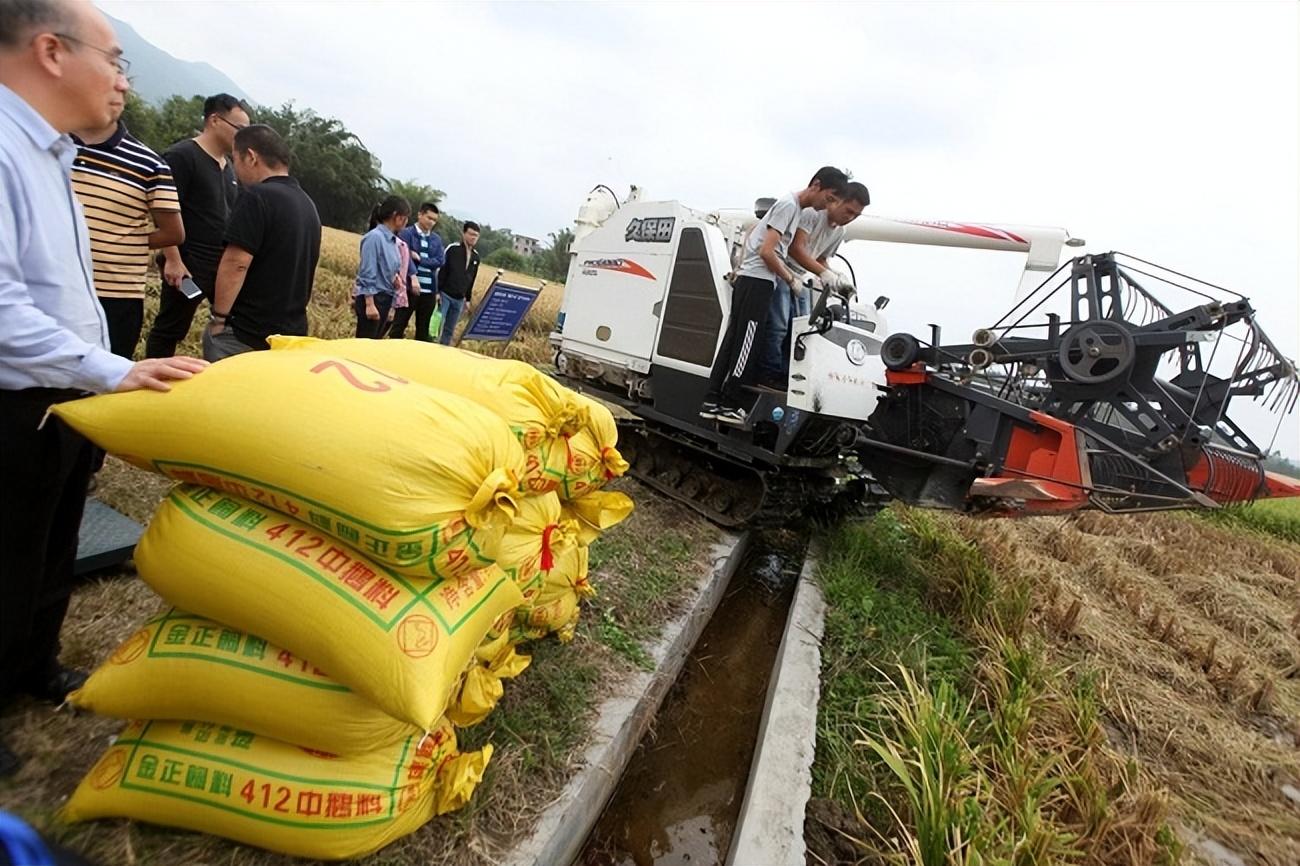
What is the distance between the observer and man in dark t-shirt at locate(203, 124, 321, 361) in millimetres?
2492

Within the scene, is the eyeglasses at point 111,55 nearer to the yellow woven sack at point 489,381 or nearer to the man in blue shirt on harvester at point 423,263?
the yellow woven sack at point 489,381

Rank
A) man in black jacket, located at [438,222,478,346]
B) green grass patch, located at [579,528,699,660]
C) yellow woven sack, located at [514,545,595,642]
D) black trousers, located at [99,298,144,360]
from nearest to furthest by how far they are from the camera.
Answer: black trousers, located at [99,298,144,360] → yellow woven sack, located at [514,545,595,642] → green grass patch, located at [579,528,699,660] → man in black jacket, located at [438,222,478,346]

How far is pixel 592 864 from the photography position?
6.66ft

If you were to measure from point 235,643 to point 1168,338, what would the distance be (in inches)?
163

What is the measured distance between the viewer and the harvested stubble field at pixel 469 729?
138 cm

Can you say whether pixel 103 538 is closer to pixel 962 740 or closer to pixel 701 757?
pixel 701 757

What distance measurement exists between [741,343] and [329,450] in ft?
10.5

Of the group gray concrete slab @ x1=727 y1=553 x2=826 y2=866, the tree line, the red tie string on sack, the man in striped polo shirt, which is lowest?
gray concrete slab @ x1=727 y1=553 x2=826 y2=866

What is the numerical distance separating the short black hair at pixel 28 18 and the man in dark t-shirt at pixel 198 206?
1.79 meters

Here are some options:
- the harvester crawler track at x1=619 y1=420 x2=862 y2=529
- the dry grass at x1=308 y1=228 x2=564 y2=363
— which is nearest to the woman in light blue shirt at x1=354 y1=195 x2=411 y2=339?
the dry grass at x1=308 y1=228 x2=564 y2=363

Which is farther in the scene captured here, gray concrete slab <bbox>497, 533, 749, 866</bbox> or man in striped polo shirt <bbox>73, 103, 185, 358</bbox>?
man in striped polo shirt <bbox>73, 103, 185, 358</bbox>

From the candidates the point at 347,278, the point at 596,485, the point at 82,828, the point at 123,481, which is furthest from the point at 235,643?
the point at 347,278

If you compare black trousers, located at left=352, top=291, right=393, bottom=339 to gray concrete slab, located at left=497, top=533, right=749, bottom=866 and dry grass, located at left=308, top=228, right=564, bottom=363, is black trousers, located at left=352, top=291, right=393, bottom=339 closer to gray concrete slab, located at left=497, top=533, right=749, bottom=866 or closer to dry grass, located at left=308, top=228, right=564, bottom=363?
dry grass, located at left=308, top=228, right=564, bottom=363

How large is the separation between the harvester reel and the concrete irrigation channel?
1.92 meters
